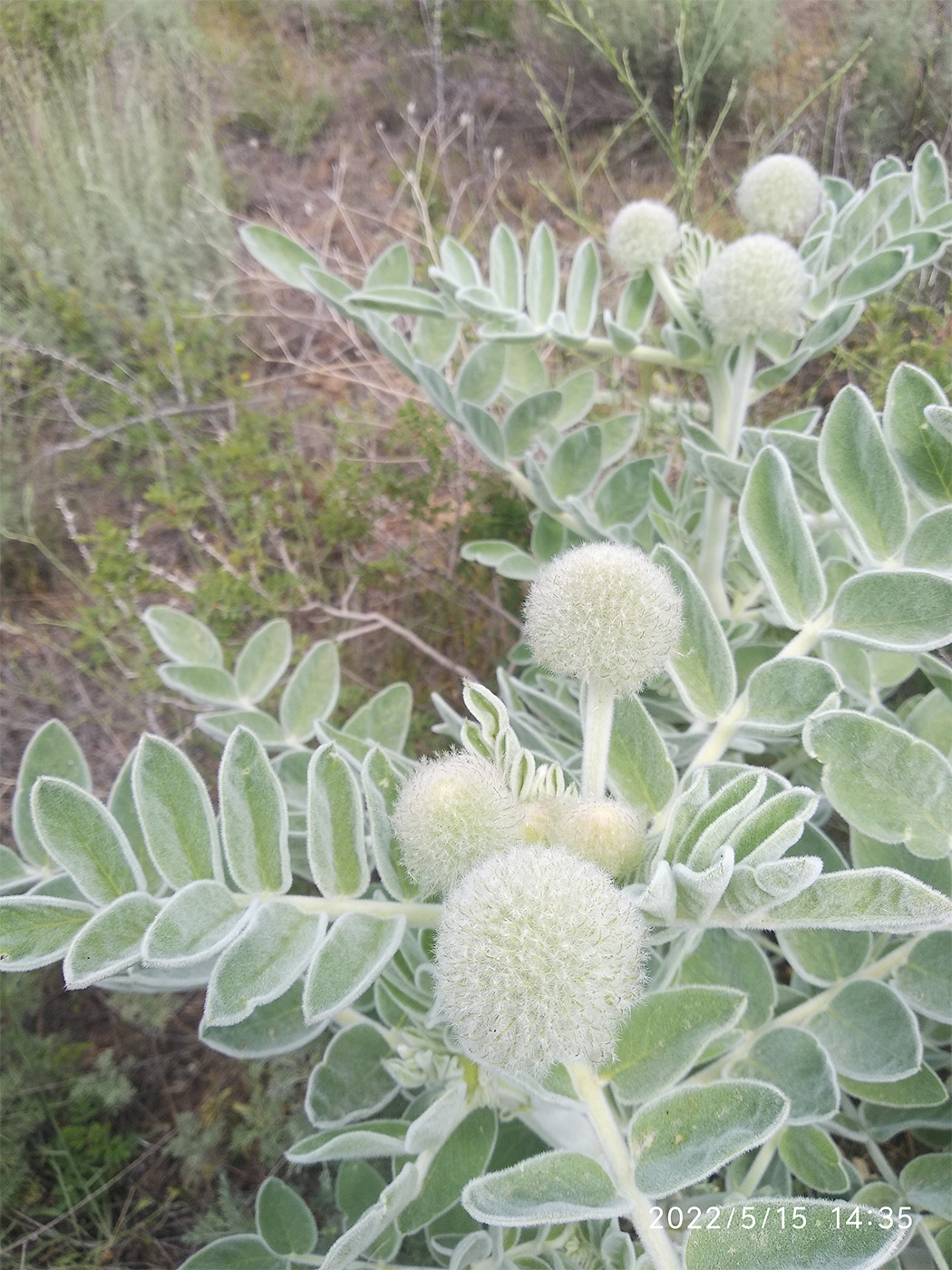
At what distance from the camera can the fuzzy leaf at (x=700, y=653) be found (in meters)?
1.10

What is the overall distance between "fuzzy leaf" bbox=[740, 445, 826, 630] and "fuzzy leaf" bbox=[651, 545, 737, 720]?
0.08 metres

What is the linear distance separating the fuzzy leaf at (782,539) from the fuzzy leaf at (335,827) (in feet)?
1.82

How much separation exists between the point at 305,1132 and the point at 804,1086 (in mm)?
1157

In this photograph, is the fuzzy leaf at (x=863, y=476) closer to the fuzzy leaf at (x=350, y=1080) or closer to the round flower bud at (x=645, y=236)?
the round flower bud at (x=645, y=236)

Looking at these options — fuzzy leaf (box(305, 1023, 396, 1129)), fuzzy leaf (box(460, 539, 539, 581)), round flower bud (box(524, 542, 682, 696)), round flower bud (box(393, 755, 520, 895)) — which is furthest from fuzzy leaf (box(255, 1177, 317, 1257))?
fuzzy leaf (box(460, 539, 539, 581))

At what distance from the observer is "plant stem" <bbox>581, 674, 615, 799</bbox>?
1.01 metres

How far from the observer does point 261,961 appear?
2.96ft

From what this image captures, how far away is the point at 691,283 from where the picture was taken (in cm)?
176

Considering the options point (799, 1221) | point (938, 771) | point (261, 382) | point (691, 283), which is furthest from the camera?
point (261, 382)

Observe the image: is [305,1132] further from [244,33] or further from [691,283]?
[244,33]

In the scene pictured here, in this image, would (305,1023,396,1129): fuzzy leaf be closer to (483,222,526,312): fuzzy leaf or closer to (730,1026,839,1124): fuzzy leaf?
(730,1026,839,1124): fuzzy leaf

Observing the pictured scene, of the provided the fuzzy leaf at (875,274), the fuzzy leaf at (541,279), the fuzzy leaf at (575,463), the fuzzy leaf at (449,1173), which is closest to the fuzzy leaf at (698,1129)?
the fuzzy leaf at (449,1173)

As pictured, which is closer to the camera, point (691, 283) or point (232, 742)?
point (232, 742)

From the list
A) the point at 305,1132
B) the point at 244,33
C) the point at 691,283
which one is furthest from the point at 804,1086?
the point at 244,33
